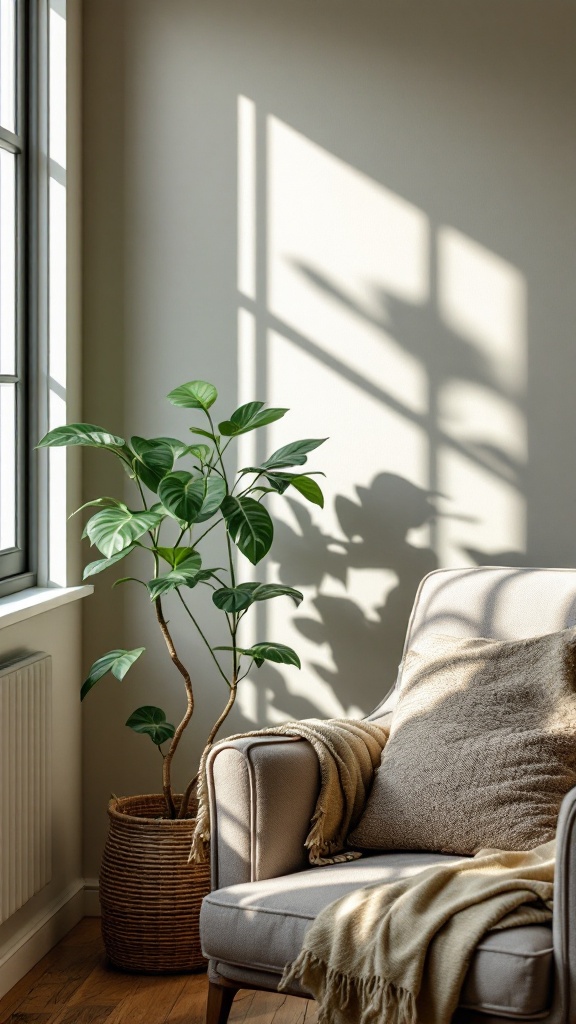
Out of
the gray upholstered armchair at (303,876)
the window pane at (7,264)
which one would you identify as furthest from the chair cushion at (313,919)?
the window pane at (7,264)

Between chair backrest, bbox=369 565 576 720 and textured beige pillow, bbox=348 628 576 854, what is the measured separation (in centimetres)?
16

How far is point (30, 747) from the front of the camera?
265cm

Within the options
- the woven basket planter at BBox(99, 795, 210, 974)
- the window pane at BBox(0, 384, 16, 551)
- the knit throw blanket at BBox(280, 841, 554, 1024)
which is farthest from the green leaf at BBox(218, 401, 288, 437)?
the knit throw blanket at BBox(280, 841, 554, 1024)

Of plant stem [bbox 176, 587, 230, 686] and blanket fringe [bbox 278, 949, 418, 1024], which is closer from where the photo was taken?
blanket fringe [bbox 278, 949, 418, 1024]

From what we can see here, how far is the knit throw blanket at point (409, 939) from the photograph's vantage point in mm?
1739

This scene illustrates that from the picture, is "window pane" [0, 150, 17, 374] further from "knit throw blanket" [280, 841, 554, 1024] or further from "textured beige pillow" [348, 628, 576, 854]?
"knit throw blanket" [280, 841, 554, 1024]

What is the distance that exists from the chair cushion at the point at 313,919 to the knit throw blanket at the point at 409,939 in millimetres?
29

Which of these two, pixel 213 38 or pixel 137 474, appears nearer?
pixel 137 474

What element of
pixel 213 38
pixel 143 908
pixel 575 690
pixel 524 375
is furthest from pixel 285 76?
pixel 143 908

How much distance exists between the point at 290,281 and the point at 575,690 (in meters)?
1.42

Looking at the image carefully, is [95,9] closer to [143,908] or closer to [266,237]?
[266,237]

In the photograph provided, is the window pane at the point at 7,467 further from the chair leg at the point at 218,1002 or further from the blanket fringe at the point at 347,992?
the blanket fringe at the point at 347,992

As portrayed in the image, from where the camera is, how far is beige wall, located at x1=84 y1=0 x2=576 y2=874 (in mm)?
2906

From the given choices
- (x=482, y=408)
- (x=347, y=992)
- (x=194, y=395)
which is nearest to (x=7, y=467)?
(x=194, y=395)
